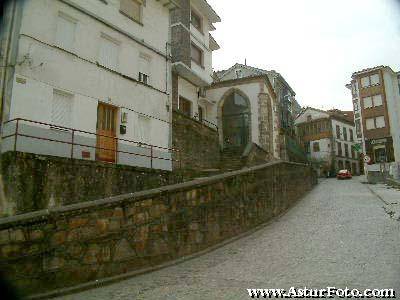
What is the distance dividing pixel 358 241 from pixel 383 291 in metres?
3.47

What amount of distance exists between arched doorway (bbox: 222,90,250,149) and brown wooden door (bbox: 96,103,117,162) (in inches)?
542

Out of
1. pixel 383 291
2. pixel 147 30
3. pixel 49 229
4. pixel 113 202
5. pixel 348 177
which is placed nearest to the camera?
pixel 383 291

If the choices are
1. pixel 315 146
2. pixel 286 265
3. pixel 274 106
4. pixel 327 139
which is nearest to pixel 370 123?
pixel 327 139

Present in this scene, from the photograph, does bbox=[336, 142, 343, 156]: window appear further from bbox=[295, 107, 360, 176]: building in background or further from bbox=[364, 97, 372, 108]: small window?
bbox=[364, 97, 372, 108]: small window

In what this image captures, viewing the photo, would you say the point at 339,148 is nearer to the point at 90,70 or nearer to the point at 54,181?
the point at 90,70

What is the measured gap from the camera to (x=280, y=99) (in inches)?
1582

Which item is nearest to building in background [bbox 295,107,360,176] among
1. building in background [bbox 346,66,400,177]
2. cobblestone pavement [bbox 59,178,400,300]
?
building in background [bbox 346,66,400,177]

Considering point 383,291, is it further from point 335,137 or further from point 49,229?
point 335,137

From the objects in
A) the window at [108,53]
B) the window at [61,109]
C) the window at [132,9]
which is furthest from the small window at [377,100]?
the window at [61,109]

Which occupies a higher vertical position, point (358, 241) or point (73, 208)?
point (73, 208)

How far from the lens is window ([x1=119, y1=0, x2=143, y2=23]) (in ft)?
54.3

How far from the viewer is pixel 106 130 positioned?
14.7 metres

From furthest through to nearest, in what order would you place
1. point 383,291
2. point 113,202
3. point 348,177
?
point 348,177 → point 113,202 → point 383,291

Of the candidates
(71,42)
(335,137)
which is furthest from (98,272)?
(335,137)
